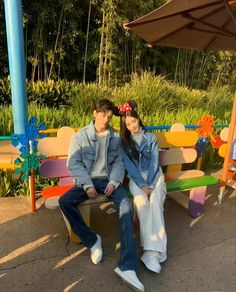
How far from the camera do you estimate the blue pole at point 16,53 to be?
3341 millimetres

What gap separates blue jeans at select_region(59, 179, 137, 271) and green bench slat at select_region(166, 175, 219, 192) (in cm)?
58

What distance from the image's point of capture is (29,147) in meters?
2.95

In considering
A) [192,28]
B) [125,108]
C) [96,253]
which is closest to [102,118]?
[125,108]

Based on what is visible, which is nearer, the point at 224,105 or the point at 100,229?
the point at 100,229

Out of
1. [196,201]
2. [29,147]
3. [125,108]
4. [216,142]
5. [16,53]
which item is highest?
[16,53]

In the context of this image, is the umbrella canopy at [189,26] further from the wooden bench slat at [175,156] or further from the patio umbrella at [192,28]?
the wooden bench slat at [175,156]

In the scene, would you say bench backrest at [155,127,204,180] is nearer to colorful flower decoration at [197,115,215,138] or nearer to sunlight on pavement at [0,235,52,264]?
colorful flower decoration at [197,115,215,138]

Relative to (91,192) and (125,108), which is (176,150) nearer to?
(125,108)

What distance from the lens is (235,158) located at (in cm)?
387

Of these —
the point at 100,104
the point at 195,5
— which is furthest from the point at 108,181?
the point at 195,5

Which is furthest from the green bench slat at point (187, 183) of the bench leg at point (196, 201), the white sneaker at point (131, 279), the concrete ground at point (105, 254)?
the white sneaker at point (131, 279)

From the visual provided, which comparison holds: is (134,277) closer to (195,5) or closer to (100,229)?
(100,229)

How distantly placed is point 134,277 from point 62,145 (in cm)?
131

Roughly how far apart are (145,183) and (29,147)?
109 centimetres
